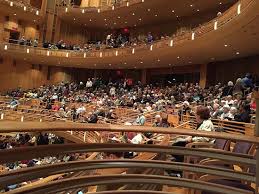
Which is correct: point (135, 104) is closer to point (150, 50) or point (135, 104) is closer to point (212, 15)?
point (150, 50)

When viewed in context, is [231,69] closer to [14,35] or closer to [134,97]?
[134,97]

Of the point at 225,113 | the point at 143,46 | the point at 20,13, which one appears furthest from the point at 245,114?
the point at 20,13

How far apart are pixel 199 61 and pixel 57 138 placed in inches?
346

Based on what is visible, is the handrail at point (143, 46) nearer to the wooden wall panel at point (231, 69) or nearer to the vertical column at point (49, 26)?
the vertical column at point (49, 26)

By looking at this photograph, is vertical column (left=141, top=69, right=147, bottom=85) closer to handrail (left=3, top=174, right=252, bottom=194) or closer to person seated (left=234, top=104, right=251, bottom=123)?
person seated (left=234, top=104, right=251, bottom=123)

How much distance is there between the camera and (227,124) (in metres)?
7.95

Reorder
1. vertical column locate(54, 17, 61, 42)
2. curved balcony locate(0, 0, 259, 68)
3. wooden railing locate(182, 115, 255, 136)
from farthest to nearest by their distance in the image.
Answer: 1. vertical column locate(54, 17, 61, 42)
2. curved balcony locate(0, 0, 259, 68)
3. wooden railing locate(182, 115, 255, 136)

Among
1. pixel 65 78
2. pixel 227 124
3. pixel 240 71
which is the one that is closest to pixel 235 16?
pixel 227 124

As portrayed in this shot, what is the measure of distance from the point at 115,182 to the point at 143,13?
20.1 m

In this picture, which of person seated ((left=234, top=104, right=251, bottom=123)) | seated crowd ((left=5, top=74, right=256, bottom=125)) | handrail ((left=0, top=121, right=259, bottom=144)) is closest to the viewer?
handrail ((left=0, top=121, right=259, bottom=144))

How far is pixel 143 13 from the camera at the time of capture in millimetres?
20812

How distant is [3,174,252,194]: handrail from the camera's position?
1.17 metres

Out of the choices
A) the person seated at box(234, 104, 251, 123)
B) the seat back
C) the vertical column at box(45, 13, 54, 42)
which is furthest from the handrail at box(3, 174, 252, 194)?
the vertical column at box(45, 13, 54, 42)

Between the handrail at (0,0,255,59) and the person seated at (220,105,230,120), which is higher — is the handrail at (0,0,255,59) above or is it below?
above
